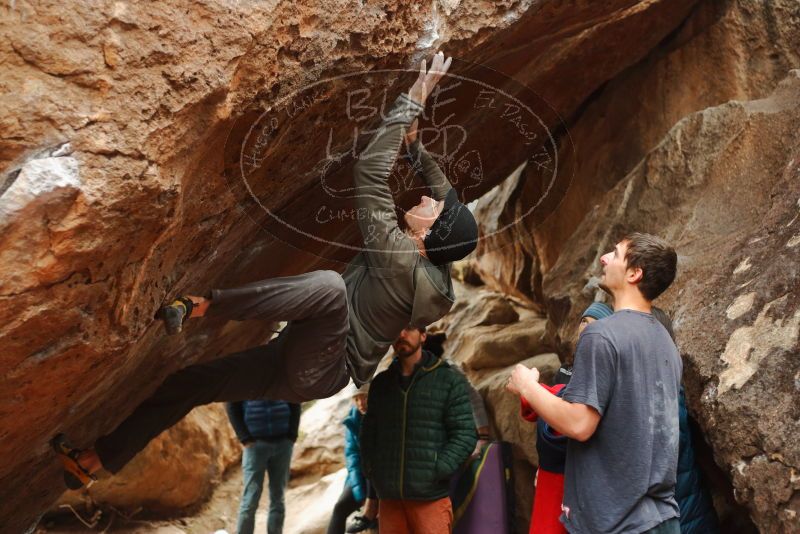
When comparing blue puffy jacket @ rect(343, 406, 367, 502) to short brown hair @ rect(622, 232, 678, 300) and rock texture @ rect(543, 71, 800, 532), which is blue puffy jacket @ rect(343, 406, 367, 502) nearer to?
rock texture @ rect(543, 71, 800, 532)

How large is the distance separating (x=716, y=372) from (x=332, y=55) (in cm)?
231

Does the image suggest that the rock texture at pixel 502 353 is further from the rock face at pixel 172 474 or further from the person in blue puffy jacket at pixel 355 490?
the rock face at pixel 172 474

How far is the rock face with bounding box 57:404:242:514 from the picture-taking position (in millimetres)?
7434

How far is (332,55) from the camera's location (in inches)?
146

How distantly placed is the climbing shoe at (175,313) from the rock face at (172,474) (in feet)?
14.4

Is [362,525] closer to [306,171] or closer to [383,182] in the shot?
[306,171]

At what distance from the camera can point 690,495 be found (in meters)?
4.07

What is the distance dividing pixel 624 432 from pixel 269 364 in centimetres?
181

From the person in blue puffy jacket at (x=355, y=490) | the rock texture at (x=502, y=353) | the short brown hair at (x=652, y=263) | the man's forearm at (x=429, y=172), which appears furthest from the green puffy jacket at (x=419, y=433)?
the short brown hair at (x=652, y=263)

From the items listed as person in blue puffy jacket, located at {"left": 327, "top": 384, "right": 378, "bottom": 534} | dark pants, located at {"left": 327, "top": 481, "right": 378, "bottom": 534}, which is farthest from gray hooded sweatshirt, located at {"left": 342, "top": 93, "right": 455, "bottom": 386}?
dark pants, located at {"left": 327, "top": 481, "right": 378, "bottom": 534}

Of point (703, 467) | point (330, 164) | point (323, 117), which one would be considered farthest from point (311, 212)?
point (703, 467)

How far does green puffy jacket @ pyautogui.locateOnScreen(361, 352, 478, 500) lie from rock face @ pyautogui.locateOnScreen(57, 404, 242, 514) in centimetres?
298

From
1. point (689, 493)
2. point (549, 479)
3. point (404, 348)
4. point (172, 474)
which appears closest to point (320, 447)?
point (172, 474)

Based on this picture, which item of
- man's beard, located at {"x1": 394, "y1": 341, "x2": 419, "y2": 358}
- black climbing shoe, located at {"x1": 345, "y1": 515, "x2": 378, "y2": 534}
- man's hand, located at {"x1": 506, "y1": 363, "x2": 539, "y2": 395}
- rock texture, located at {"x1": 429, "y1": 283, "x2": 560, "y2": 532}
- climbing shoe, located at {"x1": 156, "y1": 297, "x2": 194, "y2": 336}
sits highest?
climbing shoe, located at {"x1": 156, "y1": 297, "x2": 194, "y2": 336}
